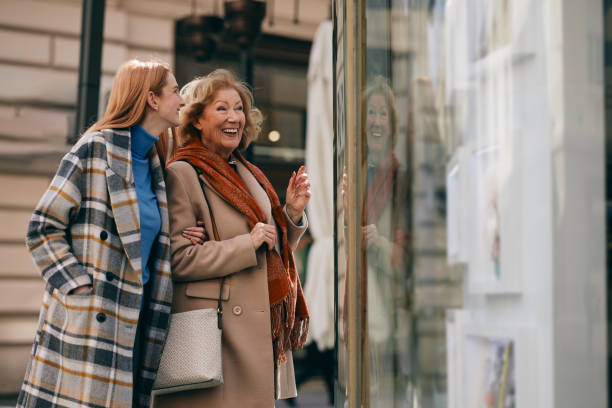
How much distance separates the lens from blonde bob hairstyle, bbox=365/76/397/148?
3.57ft

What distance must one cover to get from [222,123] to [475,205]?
81.5 inches

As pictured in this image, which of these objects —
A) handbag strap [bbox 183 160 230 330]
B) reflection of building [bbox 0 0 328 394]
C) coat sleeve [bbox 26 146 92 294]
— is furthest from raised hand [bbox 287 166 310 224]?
reflection of building [bbox 0 0 328 394]

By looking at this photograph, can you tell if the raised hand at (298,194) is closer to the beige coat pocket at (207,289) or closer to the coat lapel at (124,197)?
the beige coat pocket at (207,289)

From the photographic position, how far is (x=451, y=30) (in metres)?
0.94

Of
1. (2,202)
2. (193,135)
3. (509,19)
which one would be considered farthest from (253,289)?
(2,202)

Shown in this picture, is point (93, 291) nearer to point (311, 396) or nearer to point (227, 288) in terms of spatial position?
point (227, 288)

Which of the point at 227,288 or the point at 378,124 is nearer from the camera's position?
the point at 378,124

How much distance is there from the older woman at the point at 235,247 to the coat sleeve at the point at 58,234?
0.35 meters

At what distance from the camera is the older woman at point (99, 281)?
2350 millimetres

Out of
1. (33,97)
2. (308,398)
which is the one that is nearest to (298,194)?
(308,398)

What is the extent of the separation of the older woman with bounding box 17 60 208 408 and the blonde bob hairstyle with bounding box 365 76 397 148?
4.59 ft

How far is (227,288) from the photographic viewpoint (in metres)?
2.61

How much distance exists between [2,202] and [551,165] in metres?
7.17

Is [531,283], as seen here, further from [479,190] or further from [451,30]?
[451,30]
